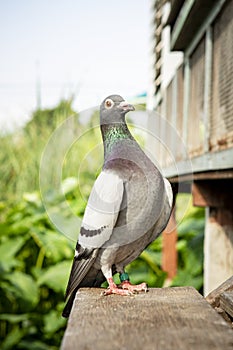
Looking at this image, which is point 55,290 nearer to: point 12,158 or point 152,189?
point 12,158

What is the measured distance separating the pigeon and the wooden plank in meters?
0.22

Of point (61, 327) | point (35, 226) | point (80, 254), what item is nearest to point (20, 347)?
point (61, 327)

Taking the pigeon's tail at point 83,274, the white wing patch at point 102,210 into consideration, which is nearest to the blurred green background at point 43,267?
the pigeon's tail at point 83,274

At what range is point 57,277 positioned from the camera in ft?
18.6

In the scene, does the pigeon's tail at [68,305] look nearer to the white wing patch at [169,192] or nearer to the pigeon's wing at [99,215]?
the pigeon's wing at [99,215]

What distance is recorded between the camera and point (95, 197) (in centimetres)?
161

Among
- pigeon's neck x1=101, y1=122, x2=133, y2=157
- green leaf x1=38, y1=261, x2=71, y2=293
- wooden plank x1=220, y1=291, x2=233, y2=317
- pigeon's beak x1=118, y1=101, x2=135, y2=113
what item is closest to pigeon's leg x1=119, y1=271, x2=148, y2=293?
wooden plank x1=220, y1=291, x2=233, y2=317

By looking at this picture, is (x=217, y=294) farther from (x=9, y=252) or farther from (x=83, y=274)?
(x=9, y=252)

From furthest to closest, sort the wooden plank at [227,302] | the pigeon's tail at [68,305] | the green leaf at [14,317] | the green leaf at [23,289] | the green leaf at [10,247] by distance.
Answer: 1. the green leaf at [10,247]
2. the green leaf at [23,289]
3. the green leaf at [14,317]
4. the pigeon's tail at [68,305]
5. the wooden plank at [227,302]

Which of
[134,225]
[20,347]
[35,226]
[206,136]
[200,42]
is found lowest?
[20,347]

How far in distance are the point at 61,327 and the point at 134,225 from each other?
4341mm

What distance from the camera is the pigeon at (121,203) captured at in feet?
5.10

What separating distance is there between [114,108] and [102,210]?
0.27 meters

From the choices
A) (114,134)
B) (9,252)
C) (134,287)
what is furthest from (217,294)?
(9,252)
